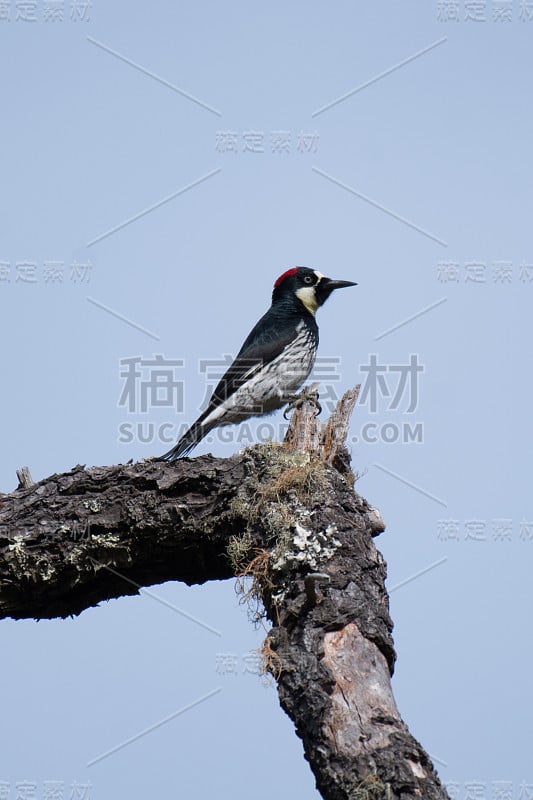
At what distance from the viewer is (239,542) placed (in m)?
4.12

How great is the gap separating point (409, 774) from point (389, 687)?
1.59ft

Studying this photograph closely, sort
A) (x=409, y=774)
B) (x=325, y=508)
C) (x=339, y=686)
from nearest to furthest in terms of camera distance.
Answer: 1. (x=409, y=774)
2. (x=339, y=686)
3. (x=325, y=508)

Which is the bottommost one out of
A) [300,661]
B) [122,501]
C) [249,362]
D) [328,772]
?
[328,772]

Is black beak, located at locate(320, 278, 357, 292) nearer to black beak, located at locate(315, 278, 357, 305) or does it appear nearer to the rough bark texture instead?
black beak, located at locate(315, 278, 357, 305)

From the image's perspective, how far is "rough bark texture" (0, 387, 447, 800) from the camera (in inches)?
138

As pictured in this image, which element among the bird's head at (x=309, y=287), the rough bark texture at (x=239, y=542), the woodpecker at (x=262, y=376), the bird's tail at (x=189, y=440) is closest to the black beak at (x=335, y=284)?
the bird's head at (x=309, y=287)

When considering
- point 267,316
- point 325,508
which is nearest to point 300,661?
point 325,508

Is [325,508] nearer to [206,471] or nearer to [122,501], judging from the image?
[206,471]

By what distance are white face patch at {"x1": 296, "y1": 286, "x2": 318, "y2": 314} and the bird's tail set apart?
1.75 metres

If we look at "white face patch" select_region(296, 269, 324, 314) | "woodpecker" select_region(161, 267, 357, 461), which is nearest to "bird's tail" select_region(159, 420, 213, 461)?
"woodpecker" select_region(161, 267, 357, 461)

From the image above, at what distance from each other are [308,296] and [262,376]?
138 centimetres

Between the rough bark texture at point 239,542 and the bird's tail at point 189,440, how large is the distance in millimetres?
1859

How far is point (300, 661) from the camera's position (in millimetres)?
3352

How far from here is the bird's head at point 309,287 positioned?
7867 mm
